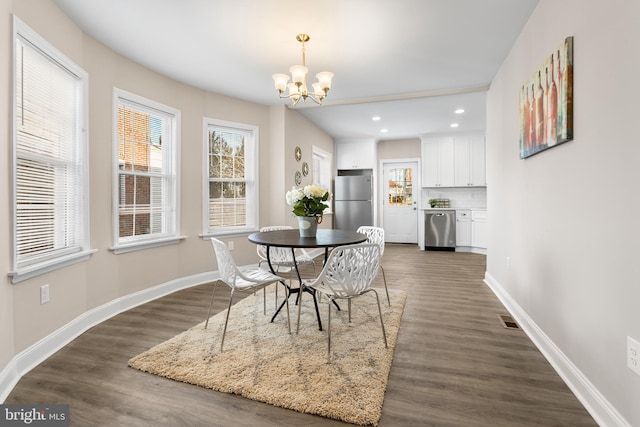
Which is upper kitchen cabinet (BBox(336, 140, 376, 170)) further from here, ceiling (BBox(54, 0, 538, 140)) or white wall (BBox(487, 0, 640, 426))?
white wall (BBox(487, 0, 640, 426))

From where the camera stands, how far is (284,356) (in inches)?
82.5

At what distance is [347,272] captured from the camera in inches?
81.2

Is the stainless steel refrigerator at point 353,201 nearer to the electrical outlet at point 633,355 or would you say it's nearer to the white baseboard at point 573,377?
the white baseboard at point 573,377

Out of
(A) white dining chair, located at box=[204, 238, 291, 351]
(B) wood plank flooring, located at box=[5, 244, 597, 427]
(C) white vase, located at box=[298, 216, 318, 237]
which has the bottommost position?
(B) wood plank flooring, located at box=[5, 244, 597, 427]

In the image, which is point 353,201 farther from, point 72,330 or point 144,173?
point 72,330

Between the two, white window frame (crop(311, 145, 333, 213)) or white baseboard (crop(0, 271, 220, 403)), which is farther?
white window frame (crop(311, 145, 333, 213))

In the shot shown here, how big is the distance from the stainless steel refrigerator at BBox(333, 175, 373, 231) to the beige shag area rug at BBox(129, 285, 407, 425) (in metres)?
4.24

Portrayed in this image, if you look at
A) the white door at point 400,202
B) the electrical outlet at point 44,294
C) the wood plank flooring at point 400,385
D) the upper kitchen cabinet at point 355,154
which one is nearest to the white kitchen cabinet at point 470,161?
the white door at point 400,202

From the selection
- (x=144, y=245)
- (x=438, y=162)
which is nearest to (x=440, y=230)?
(x=438, y=162)

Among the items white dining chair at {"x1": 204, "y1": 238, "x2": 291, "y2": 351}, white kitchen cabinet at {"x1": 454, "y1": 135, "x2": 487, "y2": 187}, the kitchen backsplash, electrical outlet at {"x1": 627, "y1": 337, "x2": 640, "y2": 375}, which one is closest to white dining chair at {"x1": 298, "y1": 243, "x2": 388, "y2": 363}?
white dining chair at {"x1": 204, "y1": 238, "x2": 291, "y2": 351}

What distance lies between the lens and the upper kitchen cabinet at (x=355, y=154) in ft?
24.2

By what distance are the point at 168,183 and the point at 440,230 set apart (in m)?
5.43

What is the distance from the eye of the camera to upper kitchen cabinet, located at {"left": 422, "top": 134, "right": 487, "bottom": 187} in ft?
22.5

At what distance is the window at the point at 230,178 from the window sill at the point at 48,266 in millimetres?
1597
